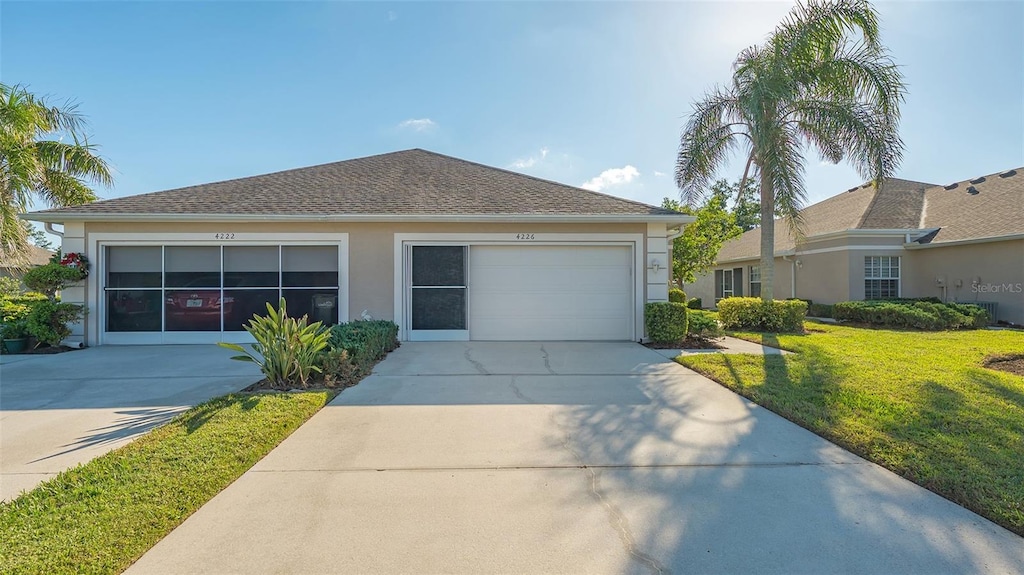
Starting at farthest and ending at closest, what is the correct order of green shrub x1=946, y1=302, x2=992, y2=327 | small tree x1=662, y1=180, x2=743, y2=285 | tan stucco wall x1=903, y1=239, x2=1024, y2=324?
1. small tree x1=662, y1=180, x2=743, y2=285
2. tan stucco wall x1=903, y1=239, x2=1024, y2=324
3. green shrub x1=946, y1=302, x2=992, y2=327

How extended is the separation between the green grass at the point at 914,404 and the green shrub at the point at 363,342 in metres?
5.27

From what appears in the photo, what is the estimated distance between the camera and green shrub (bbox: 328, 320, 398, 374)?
667 centimetres

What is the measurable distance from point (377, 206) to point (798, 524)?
367 inches

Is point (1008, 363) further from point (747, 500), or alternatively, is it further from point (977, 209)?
point (977, 209)

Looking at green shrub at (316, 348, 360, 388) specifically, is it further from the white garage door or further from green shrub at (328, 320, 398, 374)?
the white garage door

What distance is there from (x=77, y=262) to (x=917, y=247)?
77.1ft

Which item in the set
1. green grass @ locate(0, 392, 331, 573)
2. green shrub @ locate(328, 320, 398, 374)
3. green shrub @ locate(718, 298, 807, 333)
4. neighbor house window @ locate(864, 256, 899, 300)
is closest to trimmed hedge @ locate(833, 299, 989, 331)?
neighbor house window @ locate(864, 256, 899, 300)

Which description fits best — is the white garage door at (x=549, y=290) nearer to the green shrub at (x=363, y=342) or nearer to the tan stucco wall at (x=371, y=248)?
the tan stucco wall at (x=371, y=248)

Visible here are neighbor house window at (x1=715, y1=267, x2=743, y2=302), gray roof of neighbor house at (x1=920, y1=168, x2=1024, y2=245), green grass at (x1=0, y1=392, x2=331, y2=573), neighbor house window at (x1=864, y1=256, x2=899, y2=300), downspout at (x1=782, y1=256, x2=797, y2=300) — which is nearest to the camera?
green grass at (x1=0, y1=392, x2=331, y2=573)

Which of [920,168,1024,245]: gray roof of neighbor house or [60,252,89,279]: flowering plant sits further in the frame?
[920,168,1024,245]: gray roof of neighbor house

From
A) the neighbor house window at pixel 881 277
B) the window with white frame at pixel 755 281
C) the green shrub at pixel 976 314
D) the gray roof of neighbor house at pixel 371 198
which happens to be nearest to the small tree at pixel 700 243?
the window with white frame at pixel 755 281

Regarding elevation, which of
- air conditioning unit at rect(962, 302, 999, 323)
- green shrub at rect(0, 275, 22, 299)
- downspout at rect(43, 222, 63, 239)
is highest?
downspout at rect(43, 222, 63, 239)

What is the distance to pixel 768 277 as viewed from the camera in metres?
12.0

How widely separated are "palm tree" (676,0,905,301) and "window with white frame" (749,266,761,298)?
843 centimetres
